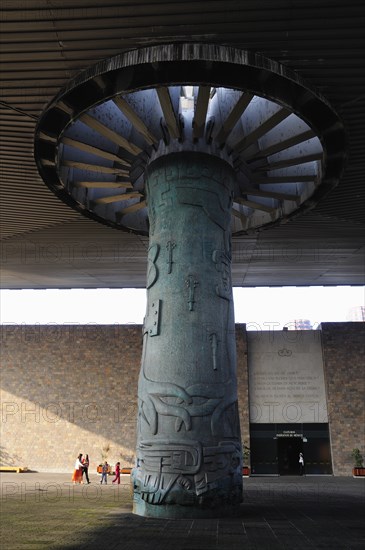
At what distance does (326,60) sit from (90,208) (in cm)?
687

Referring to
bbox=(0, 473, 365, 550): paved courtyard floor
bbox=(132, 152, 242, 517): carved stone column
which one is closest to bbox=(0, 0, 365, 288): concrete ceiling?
bbox=(132, 152, 242, 517): carved stone column

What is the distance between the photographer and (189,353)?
9.09 meters

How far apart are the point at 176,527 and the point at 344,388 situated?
16609 mm

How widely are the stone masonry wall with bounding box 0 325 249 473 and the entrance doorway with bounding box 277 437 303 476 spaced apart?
5.87 ft

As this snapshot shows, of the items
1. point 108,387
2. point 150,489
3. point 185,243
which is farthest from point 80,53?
point 108,387

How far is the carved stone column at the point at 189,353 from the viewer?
28.3 feet

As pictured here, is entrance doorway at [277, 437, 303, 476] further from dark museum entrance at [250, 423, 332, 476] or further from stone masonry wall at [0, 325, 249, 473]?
stone masonry wall at [0, 325, 249, 473]

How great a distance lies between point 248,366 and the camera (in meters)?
23.4

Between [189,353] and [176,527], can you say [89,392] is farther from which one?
[176,527]

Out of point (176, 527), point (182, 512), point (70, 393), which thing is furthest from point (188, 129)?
point (70, 393)

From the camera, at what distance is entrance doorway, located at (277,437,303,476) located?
73.8 ft

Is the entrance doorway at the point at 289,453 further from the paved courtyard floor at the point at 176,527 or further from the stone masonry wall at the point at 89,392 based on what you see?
the paved courtyard floor at the point at 176,527

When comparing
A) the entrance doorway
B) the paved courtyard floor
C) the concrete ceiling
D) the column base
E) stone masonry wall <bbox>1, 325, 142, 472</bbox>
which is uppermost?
the concrete ceiling

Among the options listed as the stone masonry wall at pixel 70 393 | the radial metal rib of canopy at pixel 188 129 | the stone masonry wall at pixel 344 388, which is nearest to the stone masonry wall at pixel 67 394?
the stone masonry wall at pixel 70 393
